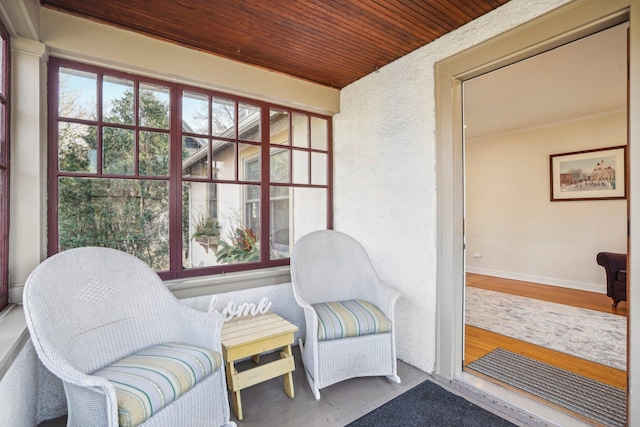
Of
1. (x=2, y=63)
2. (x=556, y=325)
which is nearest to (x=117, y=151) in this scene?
(x=2, y=63)

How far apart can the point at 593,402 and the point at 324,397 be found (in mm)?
1797

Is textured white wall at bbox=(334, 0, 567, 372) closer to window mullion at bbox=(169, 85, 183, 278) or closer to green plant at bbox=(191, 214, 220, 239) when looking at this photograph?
green plant at bbox=(191, 214, 220, 239)

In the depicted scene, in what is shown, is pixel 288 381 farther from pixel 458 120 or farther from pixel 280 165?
pixel 458 120

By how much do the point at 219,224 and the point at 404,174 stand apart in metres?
1.69

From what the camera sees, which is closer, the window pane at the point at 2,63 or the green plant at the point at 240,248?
the window pane at the point at 2,63

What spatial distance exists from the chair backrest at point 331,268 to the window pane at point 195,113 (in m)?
1.30

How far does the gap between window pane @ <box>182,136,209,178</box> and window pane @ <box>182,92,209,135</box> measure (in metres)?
0.09

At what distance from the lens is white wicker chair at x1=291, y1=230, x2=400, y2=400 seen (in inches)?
86.4

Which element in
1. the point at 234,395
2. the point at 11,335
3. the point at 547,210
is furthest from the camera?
the point at 547,210

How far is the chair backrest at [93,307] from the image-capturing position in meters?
1.53

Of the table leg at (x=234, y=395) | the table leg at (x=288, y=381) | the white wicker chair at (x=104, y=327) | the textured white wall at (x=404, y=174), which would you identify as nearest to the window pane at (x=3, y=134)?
the white wicker chair at (x=104, y=327)

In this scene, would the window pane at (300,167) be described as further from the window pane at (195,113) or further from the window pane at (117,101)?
the window pane at (117,101)

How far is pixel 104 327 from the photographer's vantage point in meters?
1.77

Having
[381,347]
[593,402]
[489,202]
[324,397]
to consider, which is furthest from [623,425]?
[489,202]
